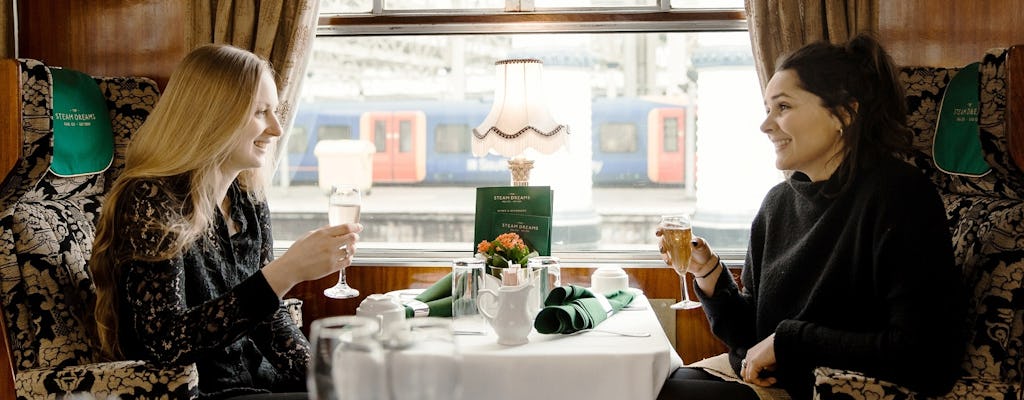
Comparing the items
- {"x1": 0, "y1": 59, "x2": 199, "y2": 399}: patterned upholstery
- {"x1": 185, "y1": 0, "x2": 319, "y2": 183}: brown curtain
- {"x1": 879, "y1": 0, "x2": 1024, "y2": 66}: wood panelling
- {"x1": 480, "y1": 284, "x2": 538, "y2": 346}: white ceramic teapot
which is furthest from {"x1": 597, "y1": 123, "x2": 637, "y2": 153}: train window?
{"x1": 0, "y1": 59, "x2": 199, "y2": 399}: patterned upholstery

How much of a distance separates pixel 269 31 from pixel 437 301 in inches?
53.6

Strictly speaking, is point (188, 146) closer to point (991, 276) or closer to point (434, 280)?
Result: point (434, 280)

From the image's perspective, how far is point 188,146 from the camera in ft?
6.42

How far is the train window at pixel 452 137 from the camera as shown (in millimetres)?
4016

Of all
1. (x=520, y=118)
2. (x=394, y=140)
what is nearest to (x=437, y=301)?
(x=520, y=118)

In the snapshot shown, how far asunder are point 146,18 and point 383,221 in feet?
4.18

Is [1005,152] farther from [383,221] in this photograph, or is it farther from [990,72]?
[383,221]

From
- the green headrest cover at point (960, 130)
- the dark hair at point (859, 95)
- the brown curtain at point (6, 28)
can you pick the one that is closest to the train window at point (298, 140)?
the brown curtain at point (6, 28)

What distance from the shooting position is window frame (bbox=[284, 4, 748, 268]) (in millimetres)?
3301

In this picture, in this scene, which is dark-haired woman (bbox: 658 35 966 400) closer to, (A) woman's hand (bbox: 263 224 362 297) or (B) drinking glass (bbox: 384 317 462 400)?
(A) woman's hand (bbox: 263 224 362 297)

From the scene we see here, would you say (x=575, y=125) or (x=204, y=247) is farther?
(x=575, y=125)

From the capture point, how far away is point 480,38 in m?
3.51

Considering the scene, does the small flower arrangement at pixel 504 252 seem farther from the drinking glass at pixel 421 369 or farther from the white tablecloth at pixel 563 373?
the drinking glass at pixel 421 369

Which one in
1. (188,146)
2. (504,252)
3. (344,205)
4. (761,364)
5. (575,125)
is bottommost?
(761,364)
